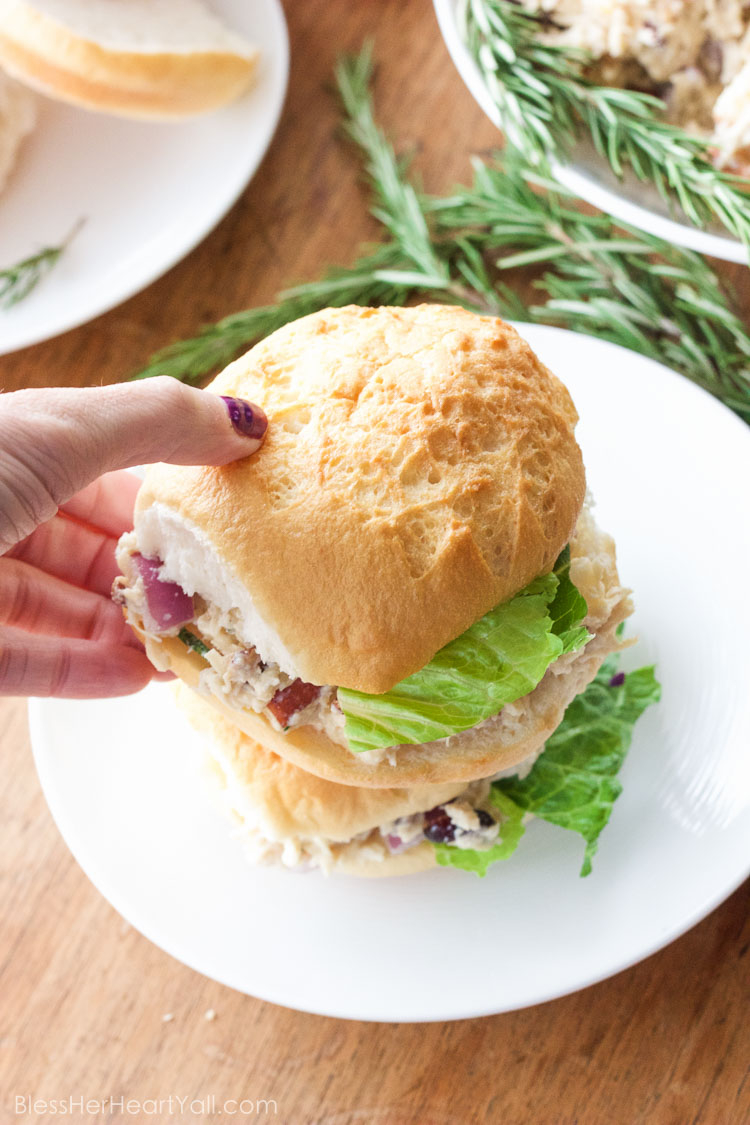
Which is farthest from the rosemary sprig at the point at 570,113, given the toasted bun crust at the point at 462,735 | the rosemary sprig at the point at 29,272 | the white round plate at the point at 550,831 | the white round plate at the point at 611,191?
the rosemary sprig at the point at 29,272

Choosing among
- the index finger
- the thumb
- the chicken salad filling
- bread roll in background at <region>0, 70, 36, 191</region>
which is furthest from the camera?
bread roll in background at <region>0, 70, 36, 191</region>

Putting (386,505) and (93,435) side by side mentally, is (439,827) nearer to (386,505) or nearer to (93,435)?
(386,505)

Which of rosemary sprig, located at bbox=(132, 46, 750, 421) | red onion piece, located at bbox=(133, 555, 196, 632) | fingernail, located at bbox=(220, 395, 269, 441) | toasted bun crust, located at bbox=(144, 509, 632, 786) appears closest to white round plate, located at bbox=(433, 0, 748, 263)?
rosemary sprig, located at bbox=(132, 46, 750, 421)

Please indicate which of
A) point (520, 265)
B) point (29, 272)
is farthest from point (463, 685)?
point (29, 272)

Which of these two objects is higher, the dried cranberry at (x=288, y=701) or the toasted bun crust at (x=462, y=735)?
the dried cranberry at (x=288, y=701)

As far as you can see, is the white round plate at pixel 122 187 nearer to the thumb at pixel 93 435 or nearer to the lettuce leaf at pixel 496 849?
the thumb at pixel 93 435

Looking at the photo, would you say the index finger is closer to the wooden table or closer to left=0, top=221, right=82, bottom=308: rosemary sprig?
the wooden table
